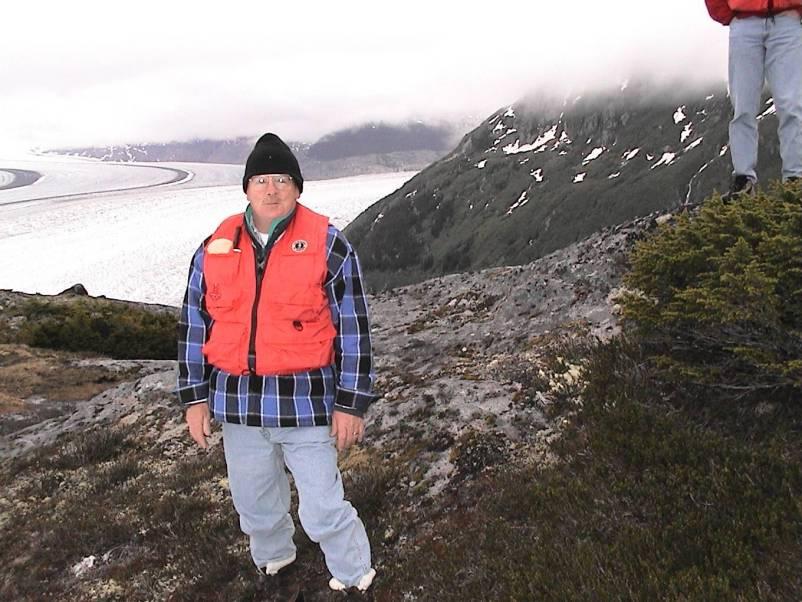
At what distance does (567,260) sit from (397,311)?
5680 mm

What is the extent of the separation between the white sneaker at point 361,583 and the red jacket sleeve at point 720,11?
6.71 metres

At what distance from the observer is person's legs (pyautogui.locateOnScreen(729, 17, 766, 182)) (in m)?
6.34

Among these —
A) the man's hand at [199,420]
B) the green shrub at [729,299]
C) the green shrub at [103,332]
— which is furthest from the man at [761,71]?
the green shrub at [103,332]

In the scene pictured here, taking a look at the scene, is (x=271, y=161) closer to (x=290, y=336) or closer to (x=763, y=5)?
(x=290, y=336)

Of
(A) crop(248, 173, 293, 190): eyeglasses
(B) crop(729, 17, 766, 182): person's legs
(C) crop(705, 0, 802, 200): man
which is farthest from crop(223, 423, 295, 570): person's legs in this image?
(B) crop(729, 17, 766, 182): person's legs

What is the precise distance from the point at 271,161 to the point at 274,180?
12 cm

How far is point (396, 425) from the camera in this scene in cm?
672

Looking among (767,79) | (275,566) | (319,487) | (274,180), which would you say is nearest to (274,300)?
(274,180)

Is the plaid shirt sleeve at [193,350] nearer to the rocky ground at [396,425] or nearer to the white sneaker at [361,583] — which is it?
the white sneaker at [361,583]

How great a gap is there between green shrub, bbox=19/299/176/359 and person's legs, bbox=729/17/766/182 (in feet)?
66.5

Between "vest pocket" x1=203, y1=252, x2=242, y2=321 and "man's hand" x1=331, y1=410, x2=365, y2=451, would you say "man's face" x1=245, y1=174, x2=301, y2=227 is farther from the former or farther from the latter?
"man's hand" x1=331, y1=410, x2=365, y2=451

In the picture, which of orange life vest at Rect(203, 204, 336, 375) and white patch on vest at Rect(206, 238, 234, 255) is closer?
orange life vest at Rect(203, 204, 336, 375)

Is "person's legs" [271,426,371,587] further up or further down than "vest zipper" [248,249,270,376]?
further down

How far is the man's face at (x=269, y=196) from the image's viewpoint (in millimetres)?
3709
